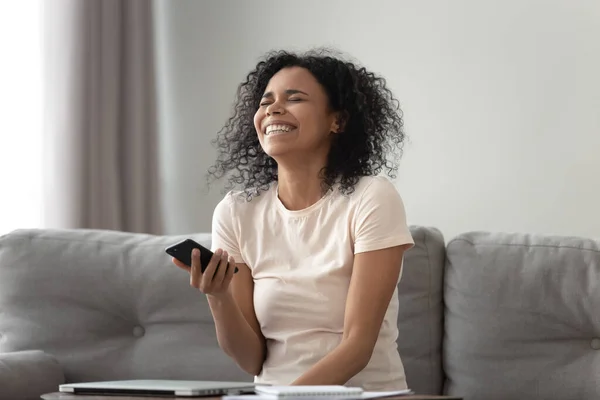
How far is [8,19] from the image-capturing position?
103 inches

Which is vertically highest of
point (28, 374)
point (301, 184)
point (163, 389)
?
point (301, 184)

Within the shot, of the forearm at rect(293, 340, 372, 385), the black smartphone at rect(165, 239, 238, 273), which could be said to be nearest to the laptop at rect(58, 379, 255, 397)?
the black smartphone at rect(165, 239, 238, 273)

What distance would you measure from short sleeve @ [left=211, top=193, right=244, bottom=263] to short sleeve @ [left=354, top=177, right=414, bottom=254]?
0.94 ft

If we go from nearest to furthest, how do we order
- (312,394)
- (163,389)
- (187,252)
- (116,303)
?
1. (312,394)
2. (163,389)
3. (187,252)
4. (116,303)

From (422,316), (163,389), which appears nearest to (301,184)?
(422,316)

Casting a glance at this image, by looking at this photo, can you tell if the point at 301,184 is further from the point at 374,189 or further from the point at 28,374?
the point at 28,374

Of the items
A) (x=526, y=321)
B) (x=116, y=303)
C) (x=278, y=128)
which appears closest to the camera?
(x=278, y=128)

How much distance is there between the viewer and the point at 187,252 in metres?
1.47

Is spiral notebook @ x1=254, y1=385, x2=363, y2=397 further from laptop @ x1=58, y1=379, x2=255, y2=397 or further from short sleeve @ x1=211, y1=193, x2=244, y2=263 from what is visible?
short sleeve @ x1=211, y1=193, x2=244, y2=263

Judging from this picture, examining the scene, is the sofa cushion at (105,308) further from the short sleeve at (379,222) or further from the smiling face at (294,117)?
the short sleeve at (379,222)

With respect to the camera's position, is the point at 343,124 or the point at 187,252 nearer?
the point at 187,252

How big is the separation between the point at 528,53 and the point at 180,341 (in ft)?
3.98

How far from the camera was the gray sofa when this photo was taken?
1969 mm

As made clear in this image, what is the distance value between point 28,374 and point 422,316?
92cm
